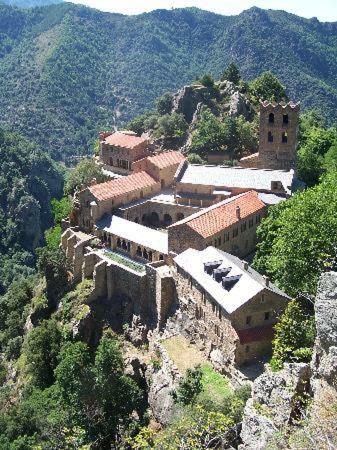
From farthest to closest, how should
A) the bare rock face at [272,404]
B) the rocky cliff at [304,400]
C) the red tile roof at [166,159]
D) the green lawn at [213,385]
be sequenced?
the red tile roof at [166,159], the green lawn at [213,385], the bare rock face at [272,404], the rocky cliff at [304,400]

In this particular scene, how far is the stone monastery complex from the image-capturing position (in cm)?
4419

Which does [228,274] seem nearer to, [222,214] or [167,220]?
[222,214]

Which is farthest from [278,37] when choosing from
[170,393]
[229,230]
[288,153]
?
[170,393]

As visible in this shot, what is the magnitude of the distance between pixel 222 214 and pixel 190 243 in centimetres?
529

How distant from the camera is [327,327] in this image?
25.1 m

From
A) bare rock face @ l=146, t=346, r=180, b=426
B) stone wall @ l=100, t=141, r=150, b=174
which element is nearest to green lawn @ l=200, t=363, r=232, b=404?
bare rock face @ l=146, t=346, r=180, b=426

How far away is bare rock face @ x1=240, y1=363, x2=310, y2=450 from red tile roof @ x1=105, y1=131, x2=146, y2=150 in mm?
57427

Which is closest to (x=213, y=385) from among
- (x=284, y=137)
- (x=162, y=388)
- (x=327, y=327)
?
(x=162, y=388)

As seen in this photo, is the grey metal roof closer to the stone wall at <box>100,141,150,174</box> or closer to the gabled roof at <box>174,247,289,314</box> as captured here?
the stone wall at <box>100,141,150,174</box>

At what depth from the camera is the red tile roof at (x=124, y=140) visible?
8316cm

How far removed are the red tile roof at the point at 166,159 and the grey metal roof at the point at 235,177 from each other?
4.74m

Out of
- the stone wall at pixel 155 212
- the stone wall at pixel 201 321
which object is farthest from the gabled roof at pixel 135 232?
the stone wall at pixel 201 321

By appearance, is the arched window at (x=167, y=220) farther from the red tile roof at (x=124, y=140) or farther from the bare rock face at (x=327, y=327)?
the bare rock face at (x=327, y=327)

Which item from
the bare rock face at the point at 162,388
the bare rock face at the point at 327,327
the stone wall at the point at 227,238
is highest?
the bare rock face at the point at 327,327
